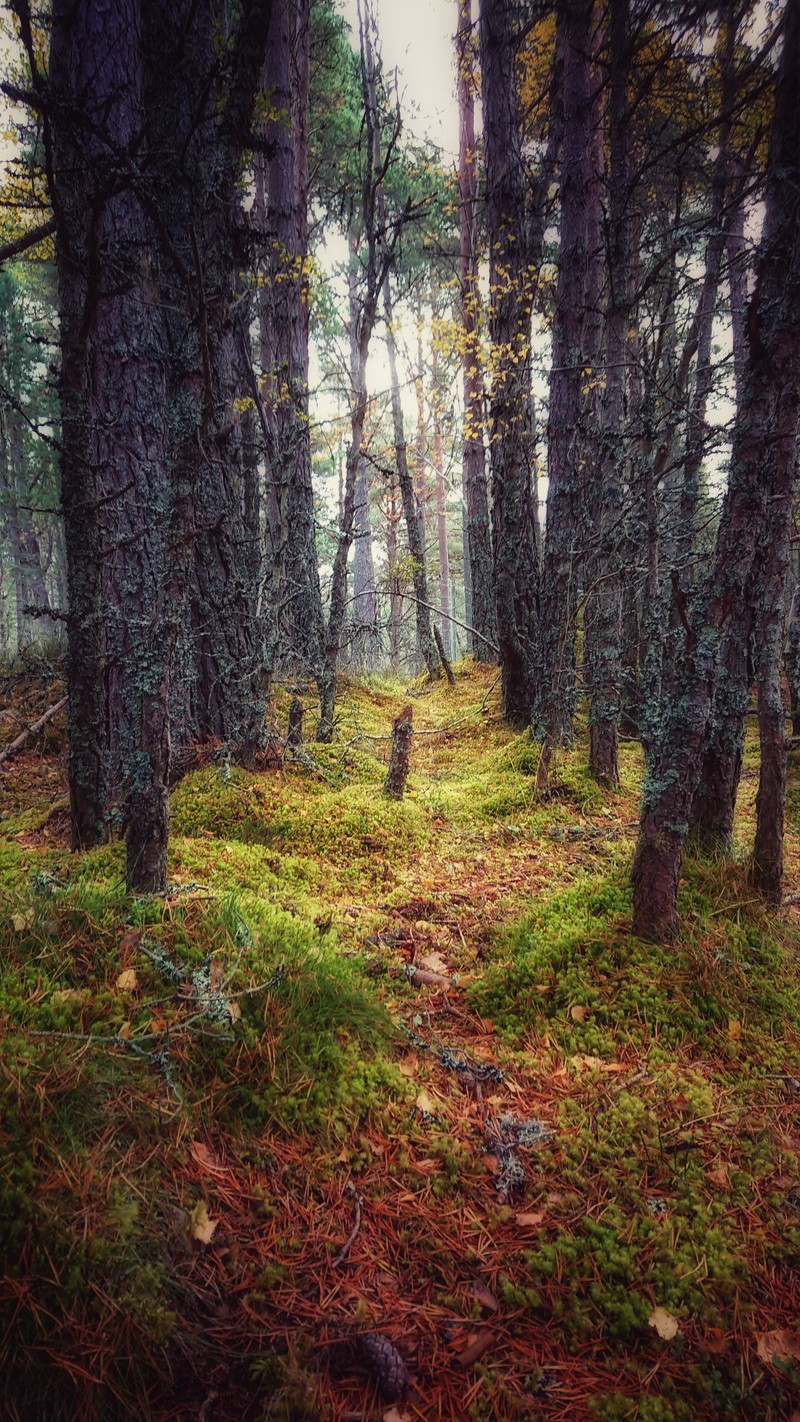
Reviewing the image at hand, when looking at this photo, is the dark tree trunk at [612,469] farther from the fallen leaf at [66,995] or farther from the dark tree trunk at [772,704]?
the fallen leaf at [66,995]

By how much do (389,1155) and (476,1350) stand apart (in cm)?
62

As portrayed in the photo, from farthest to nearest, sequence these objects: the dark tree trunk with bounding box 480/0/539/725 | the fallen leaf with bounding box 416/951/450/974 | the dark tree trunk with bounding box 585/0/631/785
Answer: the dark tree trunk with bounding box 480/0/539/725
the dark tree trunk with bounding box 585/0/631/785
the fallen leaf with bounding box 416/951/450/974

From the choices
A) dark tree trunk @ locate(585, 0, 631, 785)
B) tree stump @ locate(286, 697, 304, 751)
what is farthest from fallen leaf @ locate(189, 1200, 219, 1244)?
dark tree trunk @ locate(585, 0, 631, 785)

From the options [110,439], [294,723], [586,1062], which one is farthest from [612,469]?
[586,1062]

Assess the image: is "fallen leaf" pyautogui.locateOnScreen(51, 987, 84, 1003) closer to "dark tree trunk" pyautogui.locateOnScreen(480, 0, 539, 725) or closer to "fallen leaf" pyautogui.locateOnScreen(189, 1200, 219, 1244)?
"fallen leaf" pyautogui.locateOnScreen(189, 1200, 219, 1244)

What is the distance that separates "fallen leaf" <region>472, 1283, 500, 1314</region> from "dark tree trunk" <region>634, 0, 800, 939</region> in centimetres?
191

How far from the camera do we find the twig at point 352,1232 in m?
1.89

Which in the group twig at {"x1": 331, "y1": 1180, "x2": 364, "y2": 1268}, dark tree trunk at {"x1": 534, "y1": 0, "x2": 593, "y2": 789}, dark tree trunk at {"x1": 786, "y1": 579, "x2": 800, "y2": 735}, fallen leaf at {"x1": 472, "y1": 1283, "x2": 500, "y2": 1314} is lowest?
fallen leaf at {"x1": 472, "y1": 1283, "x2": 500, "y2": 1314}

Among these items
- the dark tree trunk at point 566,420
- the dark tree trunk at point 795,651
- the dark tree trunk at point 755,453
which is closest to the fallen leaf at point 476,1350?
the dark tree trunk at point 755,453

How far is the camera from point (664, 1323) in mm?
1758

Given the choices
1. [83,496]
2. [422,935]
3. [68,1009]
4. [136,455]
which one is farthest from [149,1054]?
[136,455]

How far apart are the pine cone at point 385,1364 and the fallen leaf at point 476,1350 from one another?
0.53ft

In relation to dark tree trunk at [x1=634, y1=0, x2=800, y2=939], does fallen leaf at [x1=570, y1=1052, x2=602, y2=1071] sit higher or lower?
lower

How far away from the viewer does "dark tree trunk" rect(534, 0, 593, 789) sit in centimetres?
593
